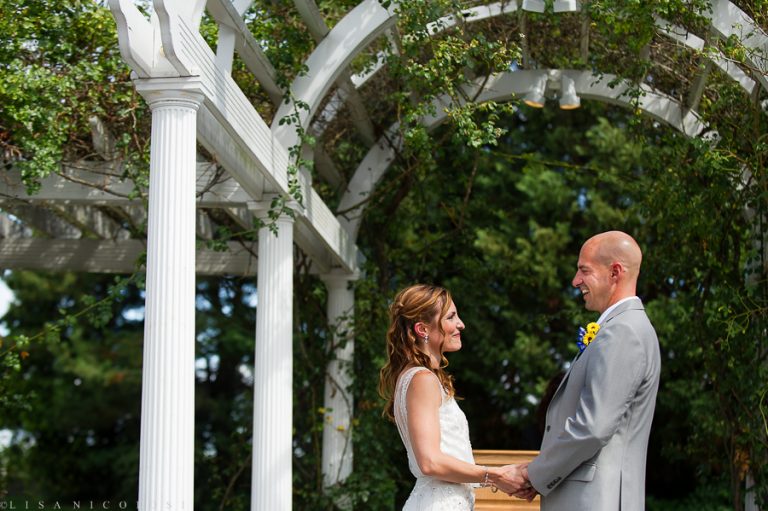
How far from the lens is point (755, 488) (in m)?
7.21

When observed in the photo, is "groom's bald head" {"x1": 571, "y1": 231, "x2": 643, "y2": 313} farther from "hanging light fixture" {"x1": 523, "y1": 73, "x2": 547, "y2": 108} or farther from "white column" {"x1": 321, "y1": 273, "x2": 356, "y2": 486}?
"white column" {"x1": 321, "y1": 273, "x2": 356, "y2": 486}

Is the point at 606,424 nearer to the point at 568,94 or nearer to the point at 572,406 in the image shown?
the point at 572,406

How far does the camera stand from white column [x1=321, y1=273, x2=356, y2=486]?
9.21 meters

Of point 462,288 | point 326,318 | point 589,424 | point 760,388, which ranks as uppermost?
point 462,288

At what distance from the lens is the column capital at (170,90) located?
4605 millimetres

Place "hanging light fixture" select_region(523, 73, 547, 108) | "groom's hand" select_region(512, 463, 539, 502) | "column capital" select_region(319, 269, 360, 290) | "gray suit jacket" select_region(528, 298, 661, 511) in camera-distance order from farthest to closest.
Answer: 1. "column capital" select_region(319, 269, 360, 290)
2. "hanging light fixture" select_region(523, 73, 547, 108)
3. "groom's hand" select_region(512, 463, 539, 502)
4. "gray suit jacket" select_region(528, 298, 661, 511)

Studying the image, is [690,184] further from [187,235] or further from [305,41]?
[187,235]

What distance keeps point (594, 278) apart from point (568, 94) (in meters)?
4.58

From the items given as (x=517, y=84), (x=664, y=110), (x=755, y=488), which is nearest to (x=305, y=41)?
(x=517, y=84)

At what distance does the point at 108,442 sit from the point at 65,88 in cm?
1376

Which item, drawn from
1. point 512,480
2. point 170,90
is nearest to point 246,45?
point 170,90

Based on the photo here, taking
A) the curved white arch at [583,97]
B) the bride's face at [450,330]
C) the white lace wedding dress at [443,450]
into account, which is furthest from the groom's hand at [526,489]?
the curved white arch at [583,97]

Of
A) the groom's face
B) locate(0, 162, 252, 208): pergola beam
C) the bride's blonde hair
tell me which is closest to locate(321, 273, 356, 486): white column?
locate(0, 162, 252, 208): pergola beam

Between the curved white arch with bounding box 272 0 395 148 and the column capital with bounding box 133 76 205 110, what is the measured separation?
1825 mm
